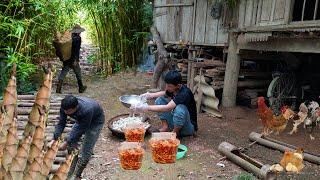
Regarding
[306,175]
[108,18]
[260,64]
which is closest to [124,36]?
[108,18]

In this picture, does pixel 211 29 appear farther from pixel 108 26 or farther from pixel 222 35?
Result: pixel 108 26

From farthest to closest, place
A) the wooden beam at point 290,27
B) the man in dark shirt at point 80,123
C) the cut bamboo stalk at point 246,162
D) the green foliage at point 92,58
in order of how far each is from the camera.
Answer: the green foliage at point 92,58, the wooden beam at point 290,27, the cut bamboo stalk at point 246,162, the man in dark shirt at point 80,123

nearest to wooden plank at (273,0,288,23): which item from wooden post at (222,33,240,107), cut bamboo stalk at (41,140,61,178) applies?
wooden post at (222,33,240,107)

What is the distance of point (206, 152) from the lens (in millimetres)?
5883

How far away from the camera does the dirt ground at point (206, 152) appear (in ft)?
16.4

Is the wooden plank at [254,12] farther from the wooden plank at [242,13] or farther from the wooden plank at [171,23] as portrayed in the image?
the wooden plank at [171,23]

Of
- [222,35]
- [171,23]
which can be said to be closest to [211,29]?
[222,35]

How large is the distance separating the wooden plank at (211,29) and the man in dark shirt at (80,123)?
505 centimetres

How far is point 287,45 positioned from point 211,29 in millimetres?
2663

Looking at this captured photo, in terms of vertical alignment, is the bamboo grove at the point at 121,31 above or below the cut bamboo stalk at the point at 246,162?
above

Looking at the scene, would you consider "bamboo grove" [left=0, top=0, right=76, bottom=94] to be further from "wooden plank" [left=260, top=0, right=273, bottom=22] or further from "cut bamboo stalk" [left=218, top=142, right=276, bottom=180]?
"wooden plank" [left=260, top=0, right=273, bottom=22]

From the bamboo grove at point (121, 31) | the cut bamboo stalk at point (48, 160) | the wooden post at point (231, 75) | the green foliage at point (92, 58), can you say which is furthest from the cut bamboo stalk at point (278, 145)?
the green foliage at point (92, 58)

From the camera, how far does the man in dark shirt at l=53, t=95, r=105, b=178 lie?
13.4ft

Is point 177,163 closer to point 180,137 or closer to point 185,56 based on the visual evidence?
point 180,137
